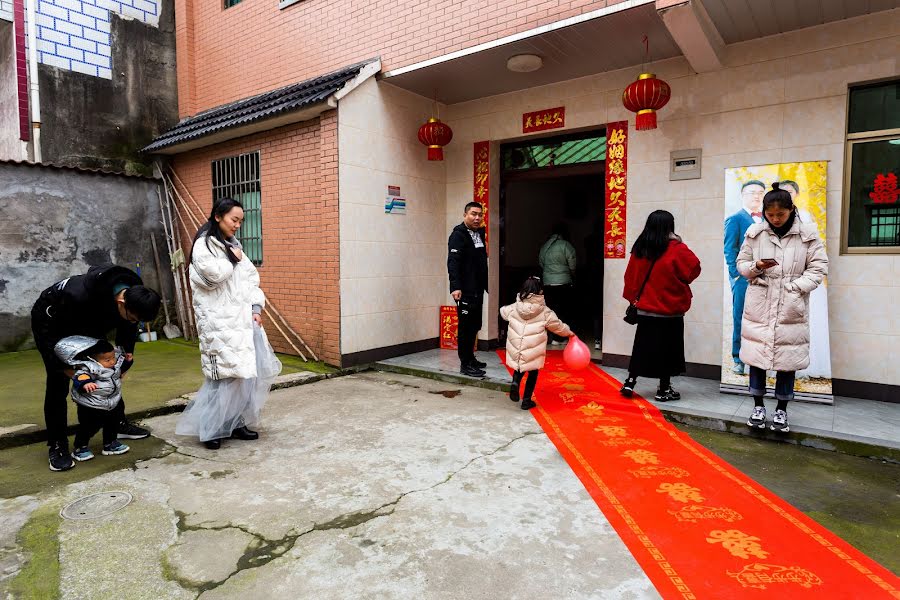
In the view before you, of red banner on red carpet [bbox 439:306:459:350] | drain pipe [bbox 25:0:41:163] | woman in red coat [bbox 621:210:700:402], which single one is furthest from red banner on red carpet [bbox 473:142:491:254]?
drain pipe [bbox 25:0:41:163]

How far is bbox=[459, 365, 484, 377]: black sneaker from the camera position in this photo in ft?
19.5

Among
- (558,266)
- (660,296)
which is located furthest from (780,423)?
(558,266)

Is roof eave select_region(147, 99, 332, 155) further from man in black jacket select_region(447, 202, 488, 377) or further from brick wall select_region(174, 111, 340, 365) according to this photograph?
man in black jacket select_region(447, 202, 488, 377)

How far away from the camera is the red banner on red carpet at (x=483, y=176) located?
287 inches

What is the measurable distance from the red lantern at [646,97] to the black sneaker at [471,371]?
304 centimetres

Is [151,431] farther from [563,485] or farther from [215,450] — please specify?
[563,485]

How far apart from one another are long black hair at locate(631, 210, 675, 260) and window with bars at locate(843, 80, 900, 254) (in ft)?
5.84

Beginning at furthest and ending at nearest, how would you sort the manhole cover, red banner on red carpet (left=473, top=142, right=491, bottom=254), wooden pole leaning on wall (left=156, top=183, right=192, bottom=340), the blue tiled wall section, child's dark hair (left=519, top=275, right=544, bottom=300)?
wooden pole leaning on wall (left=156, top=183, right=192, bottom=340) < the blue tiled wall section < red banner on red carpet (left=473, top=142, right=491, bottom=254) < child's dark hair (left=519, top=275, right=544, bottom=300) < the manhole cover

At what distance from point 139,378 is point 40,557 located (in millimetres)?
3666

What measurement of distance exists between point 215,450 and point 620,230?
4824 mm

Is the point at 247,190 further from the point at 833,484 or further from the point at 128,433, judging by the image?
the point at 833,484

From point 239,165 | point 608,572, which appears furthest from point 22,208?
point 608,572

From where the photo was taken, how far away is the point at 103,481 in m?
3.38

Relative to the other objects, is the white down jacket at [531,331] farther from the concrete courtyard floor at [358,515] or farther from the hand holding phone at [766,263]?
the hand holding phone at [766,263]
